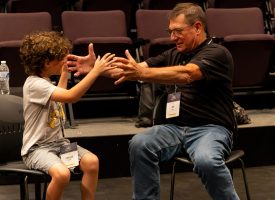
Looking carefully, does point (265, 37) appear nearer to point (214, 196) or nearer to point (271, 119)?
point (271, 119)

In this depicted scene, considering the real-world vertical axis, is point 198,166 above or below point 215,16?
below

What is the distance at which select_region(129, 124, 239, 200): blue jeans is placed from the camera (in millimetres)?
2918

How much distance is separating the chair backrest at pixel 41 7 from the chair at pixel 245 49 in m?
1.39

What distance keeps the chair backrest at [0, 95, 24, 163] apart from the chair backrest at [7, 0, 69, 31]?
2.34m

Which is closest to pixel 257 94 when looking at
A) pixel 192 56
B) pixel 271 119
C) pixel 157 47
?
pixel 271 119

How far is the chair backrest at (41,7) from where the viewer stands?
5.53m

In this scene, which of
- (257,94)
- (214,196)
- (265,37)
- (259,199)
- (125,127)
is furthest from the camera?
(257,94)

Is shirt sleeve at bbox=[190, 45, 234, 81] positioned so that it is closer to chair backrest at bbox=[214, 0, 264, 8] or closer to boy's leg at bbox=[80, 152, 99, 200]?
boy's leg at bbox=[80, 152, 99, 200]

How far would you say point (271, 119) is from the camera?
188 inches

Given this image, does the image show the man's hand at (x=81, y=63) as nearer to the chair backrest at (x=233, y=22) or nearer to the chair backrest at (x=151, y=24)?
the chair backrest at (x=151, y=24)

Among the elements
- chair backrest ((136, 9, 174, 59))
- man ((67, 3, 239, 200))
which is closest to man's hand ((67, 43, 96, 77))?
man ((67, 3, 239, 200))

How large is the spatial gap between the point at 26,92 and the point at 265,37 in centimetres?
250

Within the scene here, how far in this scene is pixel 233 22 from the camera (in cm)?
541

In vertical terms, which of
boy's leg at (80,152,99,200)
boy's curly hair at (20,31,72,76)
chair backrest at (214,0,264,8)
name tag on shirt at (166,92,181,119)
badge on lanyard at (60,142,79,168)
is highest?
boy's curly hair at (20,31,72,76)
